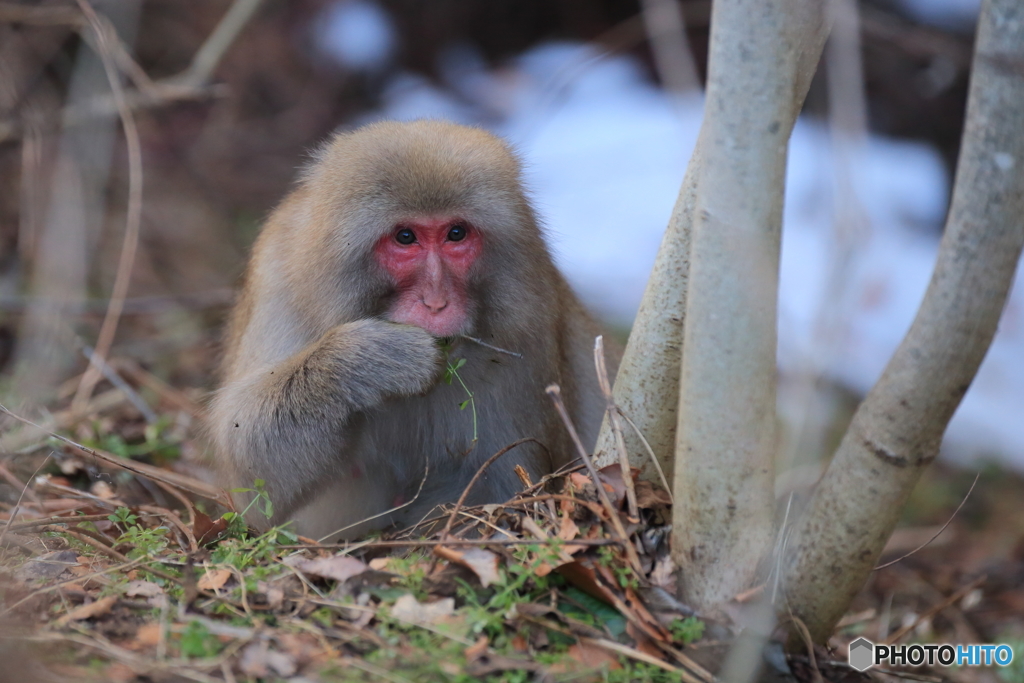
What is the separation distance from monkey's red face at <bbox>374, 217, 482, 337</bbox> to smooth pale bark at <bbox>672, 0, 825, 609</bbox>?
107 cm

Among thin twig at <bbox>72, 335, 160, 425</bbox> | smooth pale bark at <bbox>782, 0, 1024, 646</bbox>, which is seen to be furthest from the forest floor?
thin twig at <bbox>72, 335, 160, 425</bbox>

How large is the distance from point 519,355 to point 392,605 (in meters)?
1.21

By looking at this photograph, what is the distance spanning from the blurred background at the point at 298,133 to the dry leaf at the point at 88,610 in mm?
1911

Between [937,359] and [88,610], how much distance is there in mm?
2403

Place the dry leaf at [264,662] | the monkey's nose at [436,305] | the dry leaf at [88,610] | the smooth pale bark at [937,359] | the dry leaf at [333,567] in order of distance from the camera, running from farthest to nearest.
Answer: the monkey's nose at [436,305], the dry leaf at [333,567], the dry leaf at [88,610], the dry leaf at [264,662], the smooth pale bark at [937,359]

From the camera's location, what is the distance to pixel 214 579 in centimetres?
275

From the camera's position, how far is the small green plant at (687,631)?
8.35ft

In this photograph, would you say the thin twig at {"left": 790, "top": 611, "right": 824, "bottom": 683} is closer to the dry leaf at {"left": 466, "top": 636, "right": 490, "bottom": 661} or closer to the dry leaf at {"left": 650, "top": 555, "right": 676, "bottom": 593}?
the dry leaf at {"left": 650, "top": 555, "right": 676, "bottom": 593}

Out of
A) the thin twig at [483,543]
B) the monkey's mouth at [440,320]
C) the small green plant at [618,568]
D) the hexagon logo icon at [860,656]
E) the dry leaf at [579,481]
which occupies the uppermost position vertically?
the monkey's mouth at [440,320]

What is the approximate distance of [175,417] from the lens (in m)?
5.39

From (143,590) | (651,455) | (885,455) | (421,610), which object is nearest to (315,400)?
(143,590)

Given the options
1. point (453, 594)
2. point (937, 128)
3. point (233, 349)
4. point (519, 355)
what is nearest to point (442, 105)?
point (937, 128)

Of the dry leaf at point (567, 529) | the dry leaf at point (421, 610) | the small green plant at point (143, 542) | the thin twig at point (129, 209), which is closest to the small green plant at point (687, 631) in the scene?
the dry leaf at point (567, 529)

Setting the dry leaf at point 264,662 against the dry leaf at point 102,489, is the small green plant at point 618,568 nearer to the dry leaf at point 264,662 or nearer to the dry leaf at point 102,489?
the dry leaf at point 264,662
